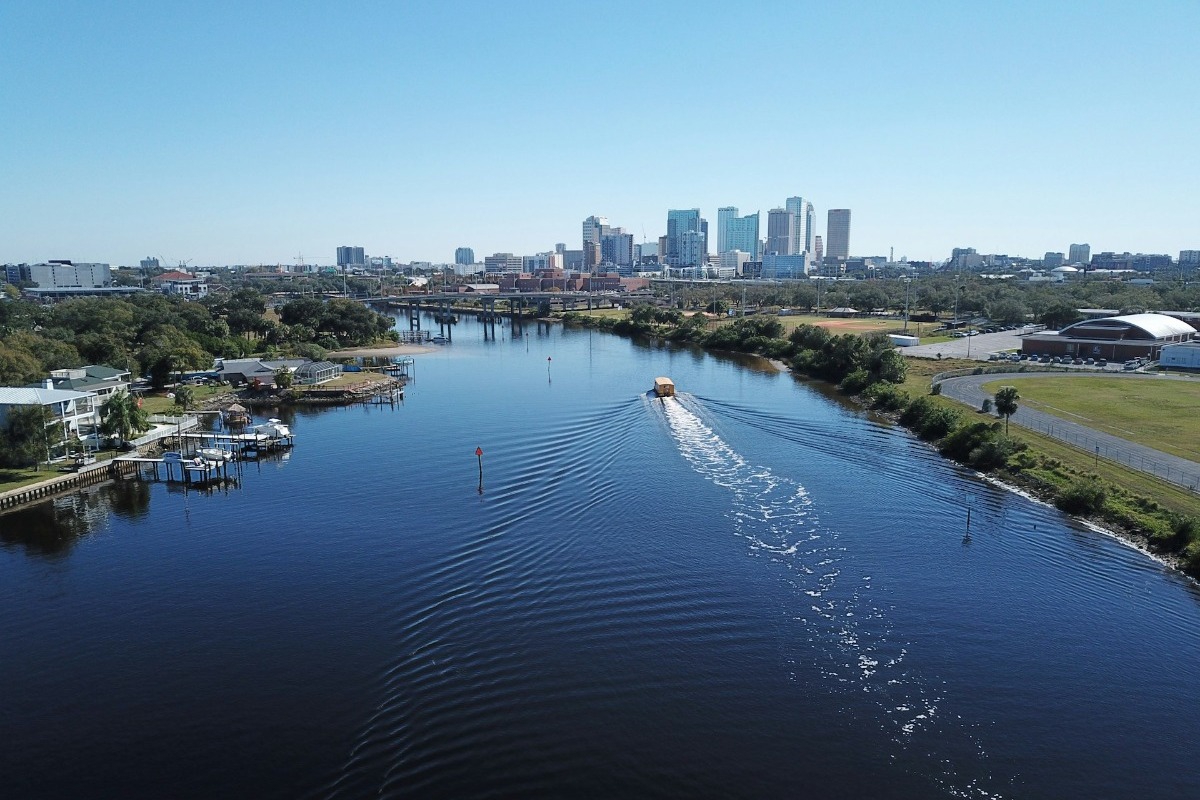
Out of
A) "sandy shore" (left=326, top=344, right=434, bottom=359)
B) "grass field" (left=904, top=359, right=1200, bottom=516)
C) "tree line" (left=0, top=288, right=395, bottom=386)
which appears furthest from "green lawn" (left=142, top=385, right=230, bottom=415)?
"grass field" (left=904, top=359, right=1200, bottom=516)

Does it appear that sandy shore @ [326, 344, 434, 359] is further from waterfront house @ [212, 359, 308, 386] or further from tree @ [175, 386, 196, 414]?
tree @ [175, 386, 196, 414]

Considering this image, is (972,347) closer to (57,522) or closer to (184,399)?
(184,399)

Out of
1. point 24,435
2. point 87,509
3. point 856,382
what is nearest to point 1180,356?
point 856,382

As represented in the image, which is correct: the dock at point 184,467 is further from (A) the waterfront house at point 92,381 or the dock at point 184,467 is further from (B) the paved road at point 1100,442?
(B) the paved road at point 1100,442

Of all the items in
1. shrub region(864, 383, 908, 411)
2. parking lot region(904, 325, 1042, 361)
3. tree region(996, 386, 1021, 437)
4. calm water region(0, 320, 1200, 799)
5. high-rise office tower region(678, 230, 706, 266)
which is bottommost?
calm water region(0, 320, 1200, 799)

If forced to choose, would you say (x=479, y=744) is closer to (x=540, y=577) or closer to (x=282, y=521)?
Result: (x=540, y=577)
